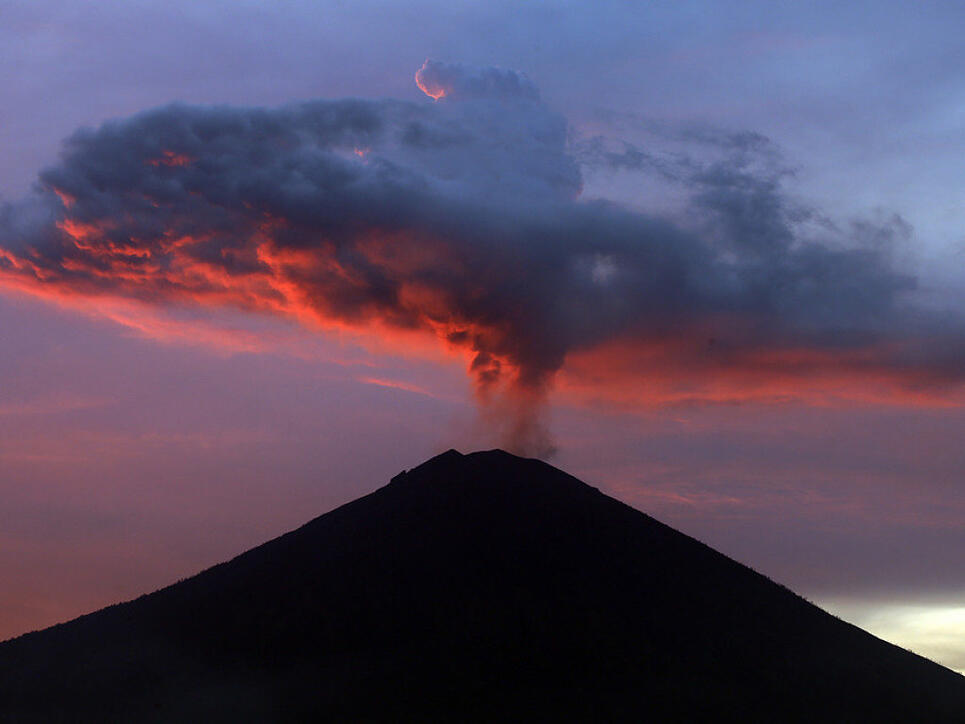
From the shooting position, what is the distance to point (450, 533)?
79625 mm

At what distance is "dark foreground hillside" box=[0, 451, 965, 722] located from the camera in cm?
6247

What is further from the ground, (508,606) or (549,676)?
(508,606)

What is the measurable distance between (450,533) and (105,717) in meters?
27.4

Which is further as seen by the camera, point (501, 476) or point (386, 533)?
point (501, 476)

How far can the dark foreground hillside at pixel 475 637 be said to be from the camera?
62.5 metres

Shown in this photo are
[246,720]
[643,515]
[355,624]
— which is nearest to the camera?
[246,720]

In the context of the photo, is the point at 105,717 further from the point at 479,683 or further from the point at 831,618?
the point at 831,618

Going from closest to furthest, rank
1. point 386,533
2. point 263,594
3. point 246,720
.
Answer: point 246,720, point 263,594, point 386,533

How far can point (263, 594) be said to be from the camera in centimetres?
7575

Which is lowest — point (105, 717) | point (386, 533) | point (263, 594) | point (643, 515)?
point (105, 717)

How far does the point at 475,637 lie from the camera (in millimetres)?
67750

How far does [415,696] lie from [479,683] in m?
3.91

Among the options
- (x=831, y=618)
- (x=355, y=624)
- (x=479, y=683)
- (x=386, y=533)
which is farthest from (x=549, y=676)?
(x=831, y=618)

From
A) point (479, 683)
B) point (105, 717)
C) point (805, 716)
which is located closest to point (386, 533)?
point (479, 683)
